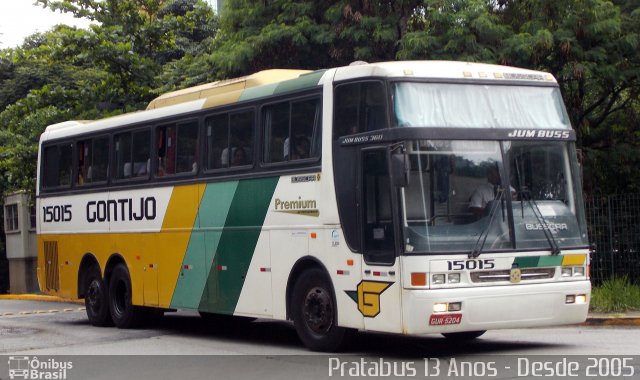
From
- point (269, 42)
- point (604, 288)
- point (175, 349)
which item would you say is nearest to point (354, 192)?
point (175, 349)

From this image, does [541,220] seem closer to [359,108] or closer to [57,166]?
[359,108]

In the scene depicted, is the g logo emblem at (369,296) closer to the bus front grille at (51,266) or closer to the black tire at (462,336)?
the black tire at (462,336)

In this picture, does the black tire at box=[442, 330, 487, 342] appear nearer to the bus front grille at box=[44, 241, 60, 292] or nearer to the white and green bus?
the white and green bus

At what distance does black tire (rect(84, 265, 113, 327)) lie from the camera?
18719 mm

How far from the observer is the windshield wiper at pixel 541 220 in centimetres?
1234

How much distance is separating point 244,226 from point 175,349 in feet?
6.34

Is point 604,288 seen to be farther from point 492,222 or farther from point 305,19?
point 305,19

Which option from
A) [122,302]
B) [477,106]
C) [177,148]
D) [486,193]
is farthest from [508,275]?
[122,302]

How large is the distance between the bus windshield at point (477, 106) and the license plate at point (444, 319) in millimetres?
2159

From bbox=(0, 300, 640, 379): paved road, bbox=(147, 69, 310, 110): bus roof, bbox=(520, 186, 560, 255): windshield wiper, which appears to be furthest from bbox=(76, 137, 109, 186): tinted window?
bbox=(520, 186, 560, 255): windshield wiper

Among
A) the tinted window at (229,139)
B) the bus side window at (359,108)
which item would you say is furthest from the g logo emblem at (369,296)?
the tinted window at (229,139)

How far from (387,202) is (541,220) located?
1.89 metres

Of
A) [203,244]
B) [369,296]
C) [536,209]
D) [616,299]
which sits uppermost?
[536,209]

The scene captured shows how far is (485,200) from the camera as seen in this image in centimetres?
1209
